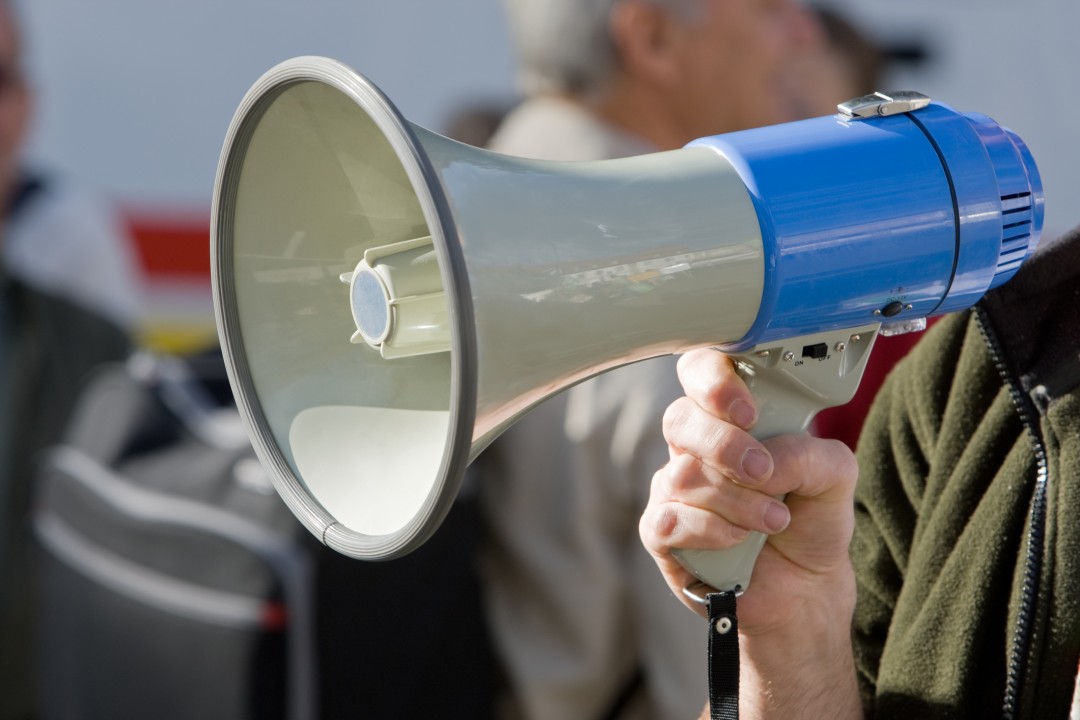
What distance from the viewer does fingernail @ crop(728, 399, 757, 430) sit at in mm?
1136

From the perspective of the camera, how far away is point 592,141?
2.37 m

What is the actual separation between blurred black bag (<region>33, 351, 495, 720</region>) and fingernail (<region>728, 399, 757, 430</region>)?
1101mm

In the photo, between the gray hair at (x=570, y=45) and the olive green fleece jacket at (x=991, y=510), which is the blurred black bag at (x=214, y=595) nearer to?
the gray hair at (x=570, y=45)

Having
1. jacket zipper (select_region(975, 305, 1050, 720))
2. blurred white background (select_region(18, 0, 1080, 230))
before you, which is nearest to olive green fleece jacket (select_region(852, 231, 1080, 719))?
jacket zipper (select_region(975, 305, 1050, 720))

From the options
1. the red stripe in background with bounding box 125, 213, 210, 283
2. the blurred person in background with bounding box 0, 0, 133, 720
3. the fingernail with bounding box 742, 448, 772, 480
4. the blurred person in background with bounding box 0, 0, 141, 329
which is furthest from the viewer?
the red stripe in background with bounding box 125, 213, 210, 283

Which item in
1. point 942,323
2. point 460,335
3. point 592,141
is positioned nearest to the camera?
point 460,335

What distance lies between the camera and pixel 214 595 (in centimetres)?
216

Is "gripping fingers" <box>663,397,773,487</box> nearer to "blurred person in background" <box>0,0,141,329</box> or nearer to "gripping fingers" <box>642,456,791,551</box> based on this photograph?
"gripping fingers" <box>642,456,791,551</box>

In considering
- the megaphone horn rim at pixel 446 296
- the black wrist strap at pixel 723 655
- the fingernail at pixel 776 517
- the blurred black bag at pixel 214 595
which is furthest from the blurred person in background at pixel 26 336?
the fingernail at pixel 776 517

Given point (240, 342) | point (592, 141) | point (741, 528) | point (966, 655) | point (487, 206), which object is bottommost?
point (966, 655)

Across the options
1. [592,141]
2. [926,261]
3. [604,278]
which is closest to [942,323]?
[926,261]

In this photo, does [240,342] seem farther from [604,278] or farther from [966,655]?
[966,655]

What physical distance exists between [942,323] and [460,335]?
0.62 meters

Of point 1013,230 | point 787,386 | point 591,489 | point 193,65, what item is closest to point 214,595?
point 591,489
